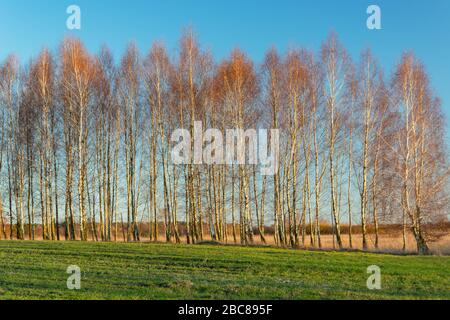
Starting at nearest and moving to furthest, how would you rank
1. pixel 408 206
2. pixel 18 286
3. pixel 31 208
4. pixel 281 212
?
pixel 18 286, pixel 408 206, pixel 281 212, pixel 31 208

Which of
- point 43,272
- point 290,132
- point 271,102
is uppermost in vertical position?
point 271,102

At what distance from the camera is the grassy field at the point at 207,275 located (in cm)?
1074

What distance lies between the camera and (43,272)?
1409 cm

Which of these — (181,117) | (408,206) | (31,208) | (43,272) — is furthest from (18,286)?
(31,208)

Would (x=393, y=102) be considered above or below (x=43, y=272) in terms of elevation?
above

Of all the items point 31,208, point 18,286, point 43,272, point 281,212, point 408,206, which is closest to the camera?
point 18,286

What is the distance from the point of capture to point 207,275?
13703 millimetres

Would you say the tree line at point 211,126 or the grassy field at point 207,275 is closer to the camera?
the grassy field at point 207,275

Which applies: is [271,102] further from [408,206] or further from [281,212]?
[408,206]

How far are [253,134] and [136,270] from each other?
15.5 m

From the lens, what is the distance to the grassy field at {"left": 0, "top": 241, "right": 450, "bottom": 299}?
10742 mm

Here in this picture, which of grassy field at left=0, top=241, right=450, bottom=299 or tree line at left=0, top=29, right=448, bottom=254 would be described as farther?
tree line at left=0, top=29, right=448, bottom=254

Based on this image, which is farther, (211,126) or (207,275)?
(211,126)
